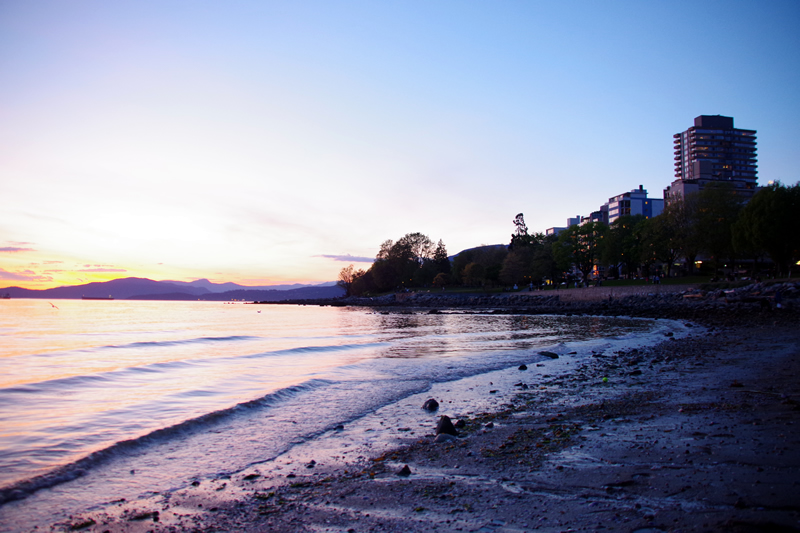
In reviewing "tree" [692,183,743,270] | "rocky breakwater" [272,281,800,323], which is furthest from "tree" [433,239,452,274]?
"tree" [692,183,743,270]

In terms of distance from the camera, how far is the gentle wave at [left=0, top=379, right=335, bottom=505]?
17.6ft

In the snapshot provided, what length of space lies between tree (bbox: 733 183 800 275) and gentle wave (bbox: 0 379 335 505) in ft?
207

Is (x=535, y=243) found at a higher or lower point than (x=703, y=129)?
lower

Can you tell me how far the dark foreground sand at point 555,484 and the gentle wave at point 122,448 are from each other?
151 centimetres

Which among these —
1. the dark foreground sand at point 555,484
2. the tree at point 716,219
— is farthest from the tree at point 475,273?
the dark foreground sand at point 555,484

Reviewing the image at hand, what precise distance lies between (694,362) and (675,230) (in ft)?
221

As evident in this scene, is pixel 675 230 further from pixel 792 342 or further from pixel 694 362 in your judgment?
pixel 694 362

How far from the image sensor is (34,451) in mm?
6793

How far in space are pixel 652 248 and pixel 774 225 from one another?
72.4 ft

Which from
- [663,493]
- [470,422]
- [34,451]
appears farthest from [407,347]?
[663,493]

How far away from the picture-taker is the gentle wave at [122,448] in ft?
17.6

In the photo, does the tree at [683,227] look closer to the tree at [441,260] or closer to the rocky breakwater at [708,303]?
the rocky breakwater at [708,303]

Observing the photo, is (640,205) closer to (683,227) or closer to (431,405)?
(683,227)

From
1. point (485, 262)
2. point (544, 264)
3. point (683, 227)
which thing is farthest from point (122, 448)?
point (485, 262)
